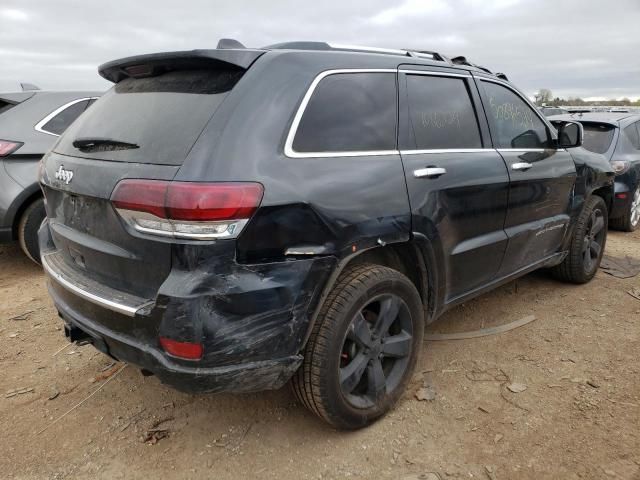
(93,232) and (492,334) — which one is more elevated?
(93,232)

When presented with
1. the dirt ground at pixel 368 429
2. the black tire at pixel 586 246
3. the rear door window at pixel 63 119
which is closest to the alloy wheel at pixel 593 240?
the black tire at pixel 586 246

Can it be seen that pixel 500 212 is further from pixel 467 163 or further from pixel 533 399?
pixel 533 399

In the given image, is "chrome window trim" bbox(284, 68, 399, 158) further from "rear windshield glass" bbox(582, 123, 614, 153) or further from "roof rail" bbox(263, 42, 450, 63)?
"rear windshield glass" bbox(582, 123, 614, 153)

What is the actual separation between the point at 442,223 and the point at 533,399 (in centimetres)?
110

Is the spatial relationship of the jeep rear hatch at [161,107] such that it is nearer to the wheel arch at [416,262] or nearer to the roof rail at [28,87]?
the wheel arch at [416,262]

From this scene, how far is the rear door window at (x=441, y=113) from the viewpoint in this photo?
9.12ft

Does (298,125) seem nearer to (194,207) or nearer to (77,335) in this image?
(194,207)

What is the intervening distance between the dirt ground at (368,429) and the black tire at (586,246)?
2.69 ft

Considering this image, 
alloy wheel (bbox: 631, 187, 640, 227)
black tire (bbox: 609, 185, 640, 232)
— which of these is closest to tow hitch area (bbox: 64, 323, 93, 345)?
black tire (bbox: 609, 185, 640, 232)

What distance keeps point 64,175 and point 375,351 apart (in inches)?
66.7

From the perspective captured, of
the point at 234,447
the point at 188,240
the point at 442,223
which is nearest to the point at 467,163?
the point at 442,223

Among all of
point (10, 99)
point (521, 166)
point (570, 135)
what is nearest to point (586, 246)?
point (570, 135)

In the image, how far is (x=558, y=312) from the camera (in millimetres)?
4000

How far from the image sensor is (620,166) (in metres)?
6.41
